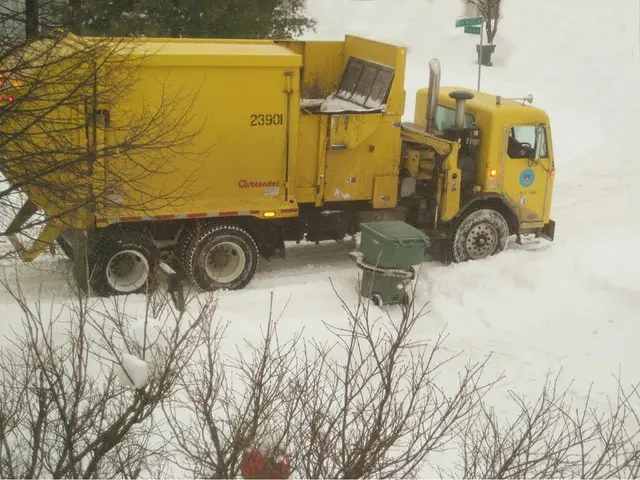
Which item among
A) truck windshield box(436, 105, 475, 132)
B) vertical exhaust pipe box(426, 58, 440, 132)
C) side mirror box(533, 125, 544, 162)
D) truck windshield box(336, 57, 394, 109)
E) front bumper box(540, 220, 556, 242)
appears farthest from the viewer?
front bumper box(540, 220, 556, 242)

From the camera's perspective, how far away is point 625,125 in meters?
24.2

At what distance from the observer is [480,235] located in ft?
45.2

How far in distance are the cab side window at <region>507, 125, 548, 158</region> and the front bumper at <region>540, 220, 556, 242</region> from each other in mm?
1277

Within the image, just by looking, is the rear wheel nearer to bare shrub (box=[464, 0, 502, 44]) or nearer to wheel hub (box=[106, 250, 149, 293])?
wheel hub (box=[106, 250, 149, 293])

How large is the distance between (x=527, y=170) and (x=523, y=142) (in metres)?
0.43

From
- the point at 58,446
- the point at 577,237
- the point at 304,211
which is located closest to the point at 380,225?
the point at 304,211

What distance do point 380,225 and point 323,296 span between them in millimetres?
1200

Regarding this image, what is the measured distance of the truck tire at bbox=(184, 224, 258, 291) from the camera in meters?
12.0

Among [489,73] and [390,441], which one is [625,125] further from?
[390,441]

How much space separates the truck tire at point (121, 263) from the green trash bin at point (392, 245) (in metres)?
2.74

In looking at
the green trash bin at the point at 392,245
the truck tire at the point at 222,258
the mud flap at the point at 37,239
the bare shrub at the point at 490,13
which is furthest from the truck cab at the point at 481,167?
the bare shrub at the point at 490,13

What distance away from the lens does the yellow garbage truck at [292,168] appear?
36.9 feet

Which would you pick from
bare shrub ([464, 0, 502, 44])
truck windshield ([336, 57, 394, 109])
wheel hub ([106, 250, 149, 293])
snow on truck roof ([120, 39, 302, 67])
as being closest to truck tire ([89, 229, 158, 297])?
wheel hub ([106, 250, 149, 293])

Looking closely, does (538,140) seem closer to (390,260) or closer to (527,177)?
(527,177)
